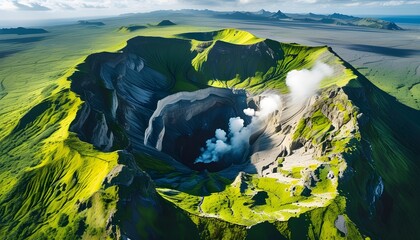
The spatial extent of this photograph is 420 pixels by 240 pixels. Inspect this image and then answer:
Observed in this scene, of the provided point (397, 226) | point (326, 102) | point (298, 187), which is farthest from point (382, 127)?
point (298, 187)

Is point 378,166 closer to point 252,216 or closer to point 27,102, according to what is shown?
point 252,216

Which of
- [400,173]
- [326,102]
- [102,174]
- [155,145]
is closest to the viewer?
[102,174]

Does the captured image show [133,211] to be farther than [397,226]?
No

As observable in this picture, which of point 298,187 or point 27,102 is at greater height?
point 27,102

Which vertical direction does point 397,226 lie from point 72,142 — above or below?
below

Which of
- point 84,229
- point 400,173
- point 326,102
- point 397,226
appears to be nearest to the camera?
point 84,229

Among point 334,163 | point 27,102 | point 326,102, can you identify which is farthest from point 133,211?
point 27,102

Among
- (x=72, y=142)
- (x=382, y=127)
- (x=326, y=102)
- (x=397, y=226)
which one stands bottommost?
(x=397, y=226)

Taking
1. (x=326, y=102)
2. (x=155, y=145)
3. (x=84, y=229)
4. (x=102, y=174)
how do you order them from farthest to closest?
(x=155, y=145) < (x=326, y=102) < (x=102, y=174) < (x=84, y=229)

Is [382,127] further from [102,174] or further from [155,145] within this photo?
[102,174]
